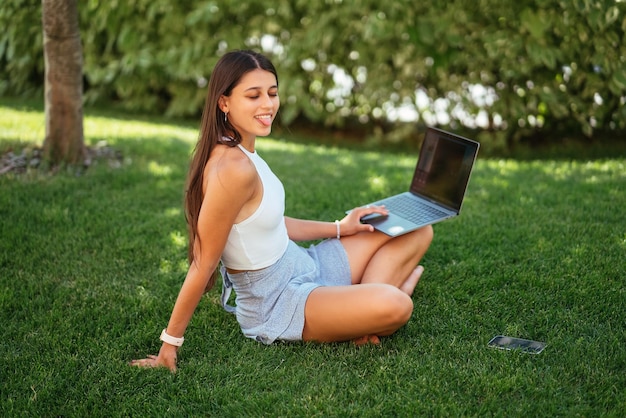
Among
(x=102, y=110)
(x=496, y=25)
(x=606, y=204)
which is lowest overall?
(x=102, y=110)

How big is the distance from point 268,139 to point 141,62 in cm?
201

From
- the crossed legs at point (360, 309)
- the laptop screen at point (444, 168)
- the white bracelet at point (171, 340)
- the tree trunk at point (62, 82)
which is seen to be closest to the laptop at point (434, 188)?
the laptop screen at point (444, 168)

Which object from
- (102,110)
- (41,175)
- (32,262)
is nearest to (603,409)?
(32,262)

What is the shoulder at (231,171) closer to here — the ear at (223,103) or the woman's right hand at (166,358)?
the ear at (223,103)

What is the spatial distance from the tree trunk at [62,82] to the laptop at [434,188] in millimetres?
2935

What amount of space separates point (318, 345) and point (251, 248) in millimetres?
545

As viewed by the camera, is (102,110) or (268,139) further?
(102,110)

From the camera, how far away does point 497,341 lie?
307 centimetres

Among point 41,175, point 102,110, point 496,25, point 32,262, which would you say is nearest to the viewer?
point 32,262

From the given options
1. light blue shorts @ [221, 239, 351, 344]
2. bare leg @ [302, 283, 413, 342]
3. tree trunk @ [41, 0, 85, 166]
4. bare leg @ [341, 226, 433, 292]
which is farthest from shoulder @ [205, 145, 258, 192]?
tree trunk @ [41, 0, 85, 166]

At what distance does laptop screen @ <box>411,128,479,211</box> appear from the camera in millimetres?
3439

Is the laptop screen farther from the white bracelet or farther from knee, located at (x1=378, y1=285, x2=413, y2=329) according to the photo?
the white bracelet

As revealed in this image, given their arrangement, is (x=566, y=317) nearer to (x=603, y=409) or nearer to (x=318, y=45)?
(x=603, y=409)

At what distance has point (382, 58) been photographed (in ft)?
27.0
